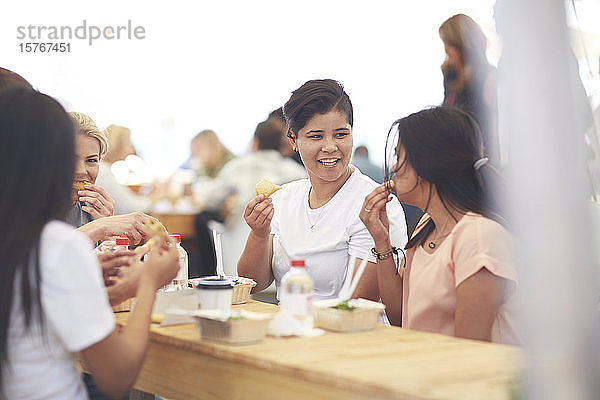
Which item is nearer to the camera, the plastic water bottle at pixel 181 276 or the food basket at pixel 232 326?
the food basket at pixel 232 326

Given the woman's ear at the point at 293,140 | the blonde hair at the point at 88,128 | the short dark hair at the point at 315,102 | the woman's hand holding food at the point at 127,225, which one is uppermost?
the short dark hair at the point at 315,102

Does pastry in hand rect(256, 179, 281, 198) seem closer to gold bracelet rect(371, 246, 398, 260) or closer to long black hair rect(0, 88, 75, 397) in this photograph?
gold bracelet rect(371, 246, 398, 260)

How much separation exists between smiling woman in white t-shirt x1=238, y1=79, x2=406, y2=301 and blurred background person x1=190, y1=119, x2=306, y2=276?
6.14ft

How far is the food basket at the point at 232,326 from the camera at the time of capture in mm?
1707

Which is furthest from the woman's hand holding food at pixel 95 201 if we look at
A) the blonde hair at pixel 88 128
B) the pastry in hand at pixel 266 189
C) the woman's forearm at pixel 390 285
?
the woman's forearm at pixel 390 285

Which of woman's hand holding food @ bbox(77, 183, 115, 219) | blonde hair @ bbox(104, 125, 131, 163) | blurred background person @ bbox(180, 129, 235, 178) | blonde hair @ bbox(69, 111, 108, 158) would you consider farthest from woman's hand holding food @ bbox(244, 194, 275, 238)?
blurred background person @ bbox(180, 129, 235, 178)

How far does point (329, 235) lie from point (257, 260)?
0.29 metres

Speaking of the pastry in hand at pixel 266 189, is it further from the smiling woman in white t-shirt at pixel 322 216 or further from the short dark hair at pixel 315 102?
the short dark hair at pixel 315 102

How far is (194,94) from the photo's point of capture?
6.27 metres

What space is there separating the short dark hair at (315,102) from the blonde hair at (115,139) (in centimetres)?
282

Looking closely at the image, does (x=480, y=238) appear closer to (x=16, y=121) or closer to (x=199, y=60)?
(x=16, y=121)

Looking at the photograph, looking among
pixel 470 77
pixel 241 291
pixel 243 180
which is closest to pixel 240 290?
pixel 241 291

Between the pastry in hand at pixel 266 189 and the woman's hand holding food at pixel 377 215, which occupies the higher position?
the pastry in hand at pixel 266 189

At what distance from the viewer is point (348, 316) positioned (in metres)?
1.89
